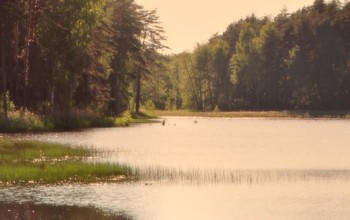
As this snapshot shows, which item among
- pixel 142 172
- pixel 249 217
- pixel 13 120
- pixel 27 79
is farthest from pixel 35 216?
pixel 27 79

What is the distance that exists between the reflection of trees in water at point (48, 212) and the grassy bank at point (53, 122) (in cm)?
4534

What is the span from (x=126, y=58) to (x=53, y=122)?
133 ft

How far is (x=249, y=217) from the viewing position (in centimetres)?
2786

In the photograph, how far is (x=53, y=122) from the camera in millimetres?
82562

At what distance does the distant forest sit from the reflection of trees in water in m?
46.6

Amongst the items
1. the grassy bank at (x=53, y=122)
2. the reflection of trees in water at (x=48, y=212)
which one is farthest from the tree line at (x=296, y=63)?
the reflection of trees in water at (x=48, y=212)

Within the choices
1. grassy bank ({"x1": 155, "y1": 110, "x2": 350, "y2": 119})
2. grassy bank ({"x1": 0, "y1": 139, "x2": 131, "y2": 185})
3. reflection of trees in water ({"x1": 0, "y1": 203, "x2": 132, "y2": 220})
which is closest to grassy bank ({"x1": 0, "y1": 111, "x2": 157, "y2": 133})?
grassy bank ({"x1": 0, "y1": 139, "x2": 131, "y2": 185})

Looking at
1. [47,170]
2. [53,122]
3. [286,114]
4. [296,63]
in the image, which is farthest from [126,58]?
[47,170]

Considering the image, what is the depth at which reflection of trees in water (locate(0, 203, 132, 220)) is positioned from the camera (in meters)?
27.5

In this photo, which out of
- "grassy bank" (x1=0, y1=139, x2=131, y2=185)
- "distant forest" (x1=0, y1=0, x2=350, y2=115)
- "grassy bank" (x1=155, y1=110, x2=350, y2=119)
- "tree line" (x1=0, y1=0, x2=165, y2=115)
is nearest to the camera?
"grassy bank" (x1=0, y1=139, x2=131, y2=185)

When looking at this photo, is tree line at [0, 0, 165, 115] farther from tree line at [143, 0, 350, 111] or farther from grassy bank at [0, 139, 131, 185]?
tree line at [143, 0, 350, 111]

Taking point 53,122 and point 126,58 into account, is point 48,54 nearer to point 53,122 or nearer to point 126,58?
point 53,122

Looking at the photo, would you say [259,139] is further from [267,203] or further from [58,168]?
[267,203]

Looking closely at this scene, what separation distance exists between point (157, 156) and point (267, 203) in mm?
23335
